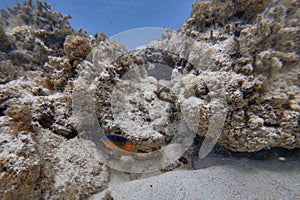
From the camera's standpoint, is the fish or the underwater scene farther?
the fish

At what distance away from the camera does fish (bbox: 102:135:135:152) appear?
187 centimetres

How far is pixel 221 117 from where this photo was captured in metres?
1.69

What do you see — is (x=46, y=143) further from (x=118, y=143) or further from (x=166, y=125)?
(x=166, y=125)

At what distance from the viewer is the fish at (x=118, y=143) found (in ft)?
6.13

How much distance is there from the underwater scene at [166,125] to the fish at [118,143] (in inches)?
0.6

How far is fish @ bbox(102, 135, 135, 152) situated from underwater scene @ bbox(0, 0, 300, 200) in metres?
0.02

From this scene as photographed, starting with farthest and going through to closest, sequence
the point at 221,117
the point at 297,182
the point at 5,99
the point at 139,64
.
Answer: the point at 139,64
the point at 5,99
the point at 221,117
the point at 297,182

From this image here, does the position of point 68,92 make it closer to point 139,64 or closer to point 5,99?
point 5,99

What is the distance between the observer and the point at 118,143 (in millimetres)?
1902

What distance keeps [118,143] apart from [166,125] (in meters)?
0.70

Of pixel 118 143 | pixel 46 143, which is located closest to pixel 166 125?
pixel 118 143

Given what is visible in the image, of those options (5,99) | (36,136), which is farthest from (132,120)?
(5,99)

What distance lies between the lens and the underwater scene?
147 centimetres

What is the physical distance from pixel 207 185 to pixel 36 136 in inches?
77.3
